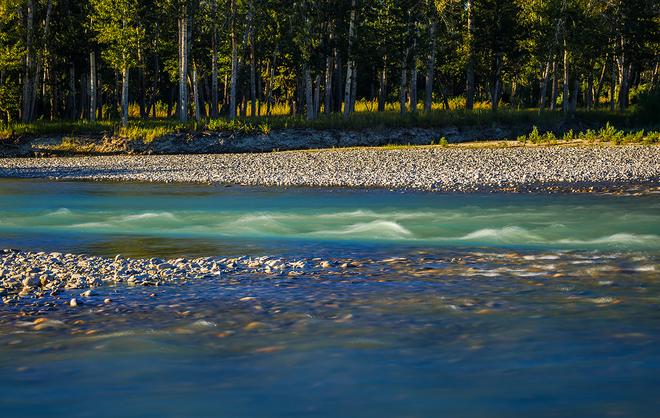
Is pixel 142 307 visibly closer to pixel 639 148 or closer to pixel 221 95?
pixel 639 148

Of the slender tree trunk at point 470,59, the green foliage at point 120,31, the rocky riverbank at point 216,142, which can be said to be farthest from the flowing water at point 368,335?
the slender tree trunk at point 470,59

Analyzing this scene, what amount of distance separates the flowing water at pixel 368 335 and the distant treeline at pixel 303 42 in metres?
34.2

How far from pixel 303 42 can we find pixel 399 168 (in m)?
19.1

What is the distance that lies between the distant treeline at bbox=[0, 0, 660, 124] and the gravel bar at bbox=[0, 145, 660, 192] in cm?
957

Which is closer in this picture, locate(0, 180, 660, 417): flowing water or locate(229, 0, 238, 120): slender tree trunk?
locate(0, 180, 660, 417): flowing water

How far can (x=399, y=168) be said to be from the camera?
31.0 m

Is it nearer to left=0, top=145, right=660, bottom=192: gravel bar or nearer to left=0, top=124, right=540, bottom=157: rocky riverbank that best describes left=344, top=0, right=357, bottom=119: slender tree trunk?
left=0, top=124, right=540, bottom=157: rocky riverbank

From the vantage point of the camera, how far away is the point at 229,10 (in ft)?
164

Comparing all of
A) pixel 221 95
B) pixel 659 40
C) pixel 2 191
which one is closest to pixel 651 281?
pixel 2 191

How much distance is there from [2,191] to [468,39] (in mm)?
36579

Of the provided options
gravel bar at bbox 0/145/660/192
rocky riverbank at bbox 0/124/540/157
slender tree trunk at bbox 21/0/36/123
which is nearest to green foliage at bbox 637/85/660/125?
rocky riverbank at bbox 0/124/540/157

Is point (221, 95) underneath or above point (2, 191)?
above

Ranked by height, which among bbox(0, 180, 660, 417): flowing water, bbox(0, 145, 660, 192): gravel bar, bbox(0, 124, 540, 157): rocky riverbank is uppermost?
bbox(0, 124, 540, 157): rocky riverbank

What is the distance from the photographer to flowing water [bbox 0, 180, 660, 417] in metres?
6.64
